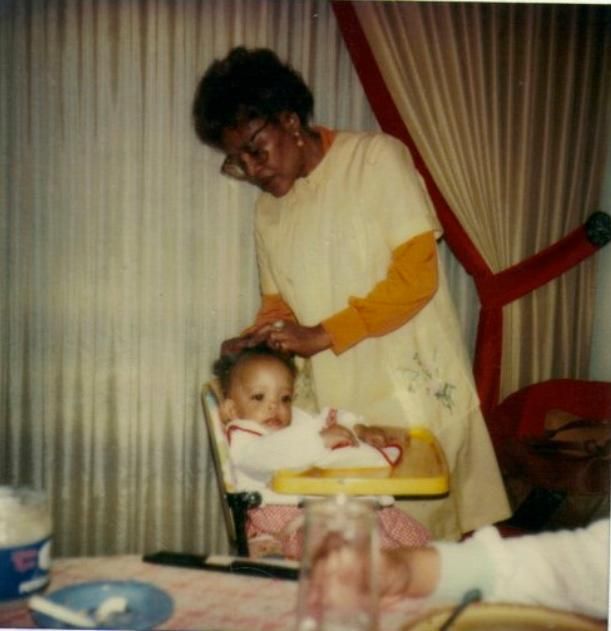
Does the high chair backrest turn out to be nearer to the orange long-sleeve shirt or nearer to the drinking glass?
the orange long-sleeve shirt

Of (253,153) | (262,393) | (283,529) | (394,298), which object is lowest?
(283,529)

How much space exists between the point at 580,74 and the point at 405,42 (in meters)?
0.27

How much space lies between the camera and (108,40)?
1.26 m

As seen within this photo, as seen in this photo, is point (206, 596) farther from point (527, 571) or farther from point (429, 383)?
point (429, 383)

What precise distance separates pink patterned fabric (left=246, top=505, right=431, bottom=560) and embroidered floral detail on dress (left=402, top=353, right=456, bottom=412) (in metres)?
0.23

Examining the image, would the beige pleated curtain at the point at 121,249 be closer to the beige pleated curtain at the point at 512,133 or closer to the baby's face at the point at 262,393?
the beige pleated curtain at the point at 512,133

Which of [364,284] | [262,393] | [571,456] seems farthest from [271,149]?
[571,456]

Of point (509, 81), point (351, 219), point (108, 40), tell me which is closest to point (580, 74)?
point (509, 81)

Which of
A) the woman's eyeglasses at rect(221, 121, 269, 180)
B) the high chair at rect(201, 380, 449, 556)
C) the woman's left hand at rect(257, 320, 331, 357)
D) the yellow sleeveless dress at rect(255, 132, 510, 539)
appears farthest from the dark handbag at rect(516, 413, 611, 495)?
the woman's eyeglasses at rect(221, 121, 269, 180)

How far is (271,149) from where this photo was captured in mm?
1051

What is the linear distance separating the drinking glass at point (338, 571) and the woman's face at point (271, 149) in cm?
71

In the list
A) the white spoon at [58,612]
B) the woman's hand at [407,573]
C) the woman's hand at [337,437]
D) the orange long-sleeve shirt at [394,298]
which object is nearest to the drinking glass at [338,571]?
the woman's hand at [407,573]

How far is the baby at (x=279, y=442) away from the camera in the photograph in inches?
33.7

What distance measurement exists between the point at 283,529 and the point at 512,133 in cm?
73
